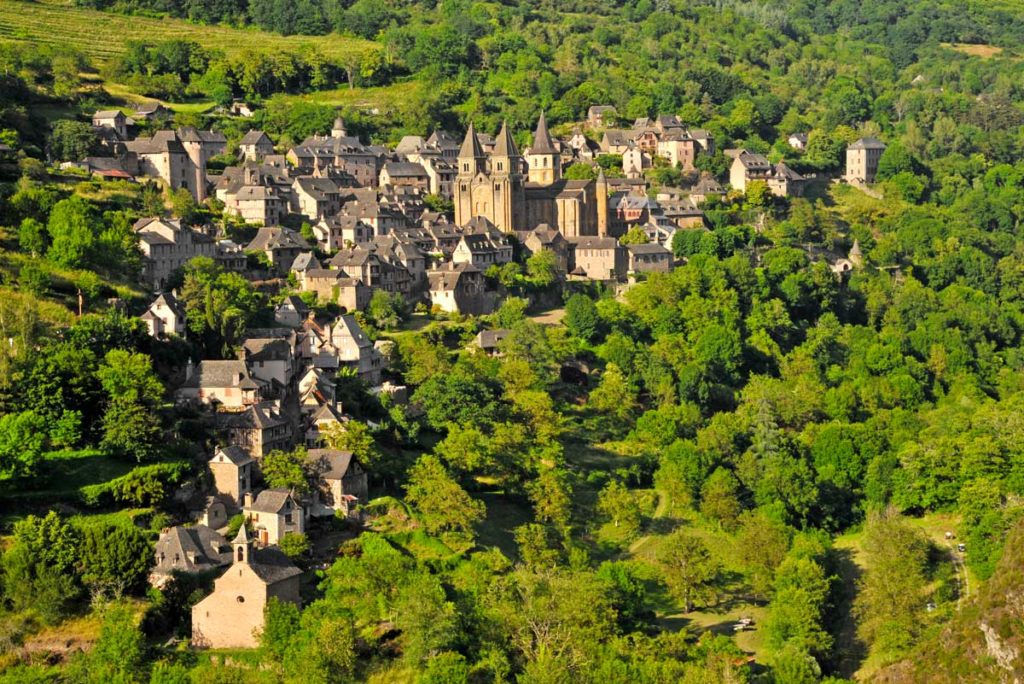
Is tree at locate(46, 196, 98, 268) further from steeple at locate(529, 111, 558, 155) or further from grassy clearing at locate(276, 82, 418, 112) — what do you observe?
grassy clearing at locate(276, 82, 418, 112)

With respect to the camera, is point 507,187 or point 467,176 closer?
point 507,187

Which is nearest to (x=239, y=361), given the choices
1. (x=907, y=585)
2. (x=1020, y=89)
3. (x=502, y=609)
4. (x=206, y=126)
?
(x=502, y=609)

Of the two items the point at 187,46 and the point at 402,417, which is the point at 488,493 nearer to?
the point at 402,417

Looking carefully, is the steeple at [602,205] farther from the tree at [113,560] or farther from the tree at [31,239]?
the tree at [113,560]

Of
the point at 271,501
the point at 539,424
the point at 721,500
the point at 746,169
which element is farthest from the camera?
the point at 746,169

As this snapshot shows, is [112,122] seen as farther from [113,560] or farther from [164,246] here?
[113,560]

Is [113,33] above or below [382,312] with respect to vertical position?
above

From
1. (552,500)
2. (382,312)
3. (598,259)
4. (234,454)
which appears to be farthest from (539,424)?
(598,259)
